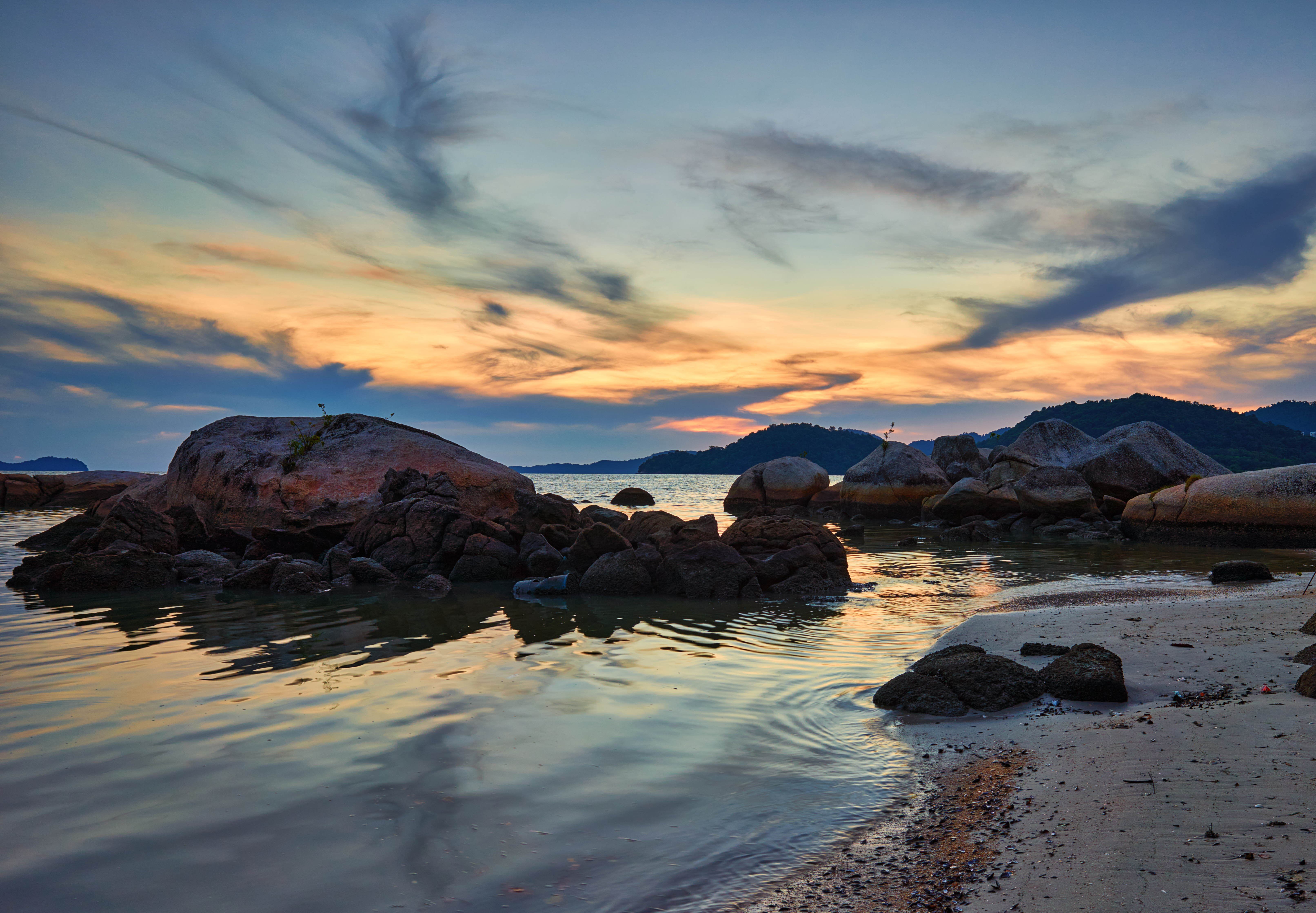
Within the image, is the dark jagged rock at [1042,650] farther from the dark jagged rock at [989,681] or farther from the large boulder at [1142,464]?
the large boulder at [1142,464]

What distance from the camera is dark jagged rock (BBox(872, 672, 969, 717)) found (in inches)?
227

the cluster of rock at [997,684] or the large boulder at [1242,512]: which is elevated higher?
→ the large boulder at [1242,512]

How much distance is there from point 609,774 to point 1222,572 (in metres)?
12.3

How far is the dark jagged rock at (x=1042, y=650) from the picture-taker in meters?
7.08

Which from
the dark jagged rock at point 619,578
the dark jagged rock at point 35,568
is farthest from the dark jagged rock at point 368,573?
the dark jagged rock at point 35,568

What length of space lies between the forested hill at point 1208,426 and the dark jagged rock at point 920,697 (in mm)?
64570

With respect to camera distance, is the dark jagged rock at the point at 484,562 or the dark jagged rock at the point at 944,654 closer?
the dark jagged rock at the point at 944,654

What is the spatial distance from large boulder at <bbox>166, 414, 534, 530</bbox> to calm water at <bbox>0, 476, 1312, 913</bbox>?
6635 millimetres

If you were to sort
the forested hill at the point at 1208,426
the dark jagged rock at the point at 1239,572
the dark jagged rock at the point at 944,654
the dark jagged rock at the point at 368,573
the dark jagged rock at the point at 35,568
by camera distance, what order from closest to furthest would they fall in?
the dark jagged rock at the point at 944,654, the dark jagged rock at the point at 1239,572, the dark jagged rock at the point at 35,568, the dark jagged rock at the point at 368,573, the forested hill at the point at 1208,426

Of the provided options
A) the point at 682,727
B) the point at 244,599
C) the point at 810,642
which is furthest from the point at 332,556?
the point at 682,727

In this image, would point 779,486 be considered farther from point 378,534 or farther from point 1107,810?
point 1107,810

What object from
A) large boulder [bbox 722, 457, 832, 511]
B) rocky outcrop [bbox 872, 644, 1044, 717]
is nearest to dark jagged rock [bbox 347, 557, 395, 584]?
rocky outcrop [bbox 872, 644, 1044, 717]

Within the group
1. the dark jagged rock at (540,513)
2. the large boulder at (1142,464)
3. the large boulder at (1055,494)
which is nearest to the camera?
the dark jagged rock at (540,513)

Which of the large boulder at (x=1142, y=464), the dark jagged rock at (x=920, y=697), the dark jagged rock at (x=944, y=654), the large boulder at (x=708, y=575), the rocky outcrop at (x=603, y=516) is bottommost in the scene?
the dark jagged rock at (x=920, y=697)
